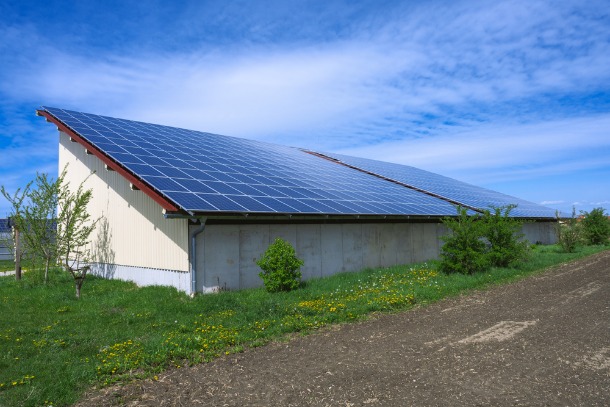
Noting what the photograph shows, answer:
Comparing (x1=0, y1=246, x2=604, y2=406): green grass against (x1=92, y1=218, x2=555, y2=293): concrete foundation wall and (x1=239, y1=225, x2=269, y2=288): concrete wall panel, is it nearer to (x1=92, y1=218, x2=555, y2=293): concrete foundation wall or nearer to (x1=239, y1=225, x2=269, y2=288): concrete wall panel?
(x1=92, y1=218, x2=555, y2=293): concrete foundation wall

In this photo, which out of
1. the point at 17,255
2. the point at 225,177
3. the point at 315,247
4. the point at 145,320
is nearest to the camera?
the point at 145,320

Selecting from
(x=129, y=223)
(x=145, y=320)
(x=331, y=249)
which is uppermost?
(x=129, y=223)

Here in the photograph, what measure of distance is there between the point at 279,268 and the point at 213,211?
2.49 meters

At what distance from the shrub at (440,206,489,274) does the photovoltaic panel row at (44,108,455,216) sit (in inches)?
101

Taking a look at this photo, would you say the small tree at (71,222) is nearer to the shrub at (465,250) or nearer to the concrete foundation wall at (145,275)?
the concrete foundation wall at (145,275)

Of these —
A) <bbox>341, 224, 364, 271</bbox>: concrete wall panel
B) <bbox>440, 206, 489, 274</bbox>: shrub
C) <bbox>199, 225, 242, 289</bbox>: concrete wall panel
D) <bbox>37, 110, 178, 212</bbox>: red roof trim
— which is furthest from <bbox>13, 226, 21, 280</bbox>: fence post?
<bbox>440, 206, 489, 274</bbox>: shrub

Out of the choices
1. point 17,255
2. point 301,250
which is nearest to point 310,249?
point 301,250

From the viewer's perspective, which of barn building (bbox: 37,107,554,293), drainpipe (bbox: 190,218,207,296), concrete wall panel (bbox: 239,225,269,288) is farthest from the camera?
concrete wall panel (bbox: 239,225,269,288)

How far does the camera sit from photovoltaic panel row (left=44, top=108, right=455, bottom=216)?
14.1 m

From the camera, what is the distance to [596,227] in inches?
1262

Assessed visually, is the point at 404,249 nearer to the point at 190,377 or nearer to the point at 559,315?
the point at 559,315

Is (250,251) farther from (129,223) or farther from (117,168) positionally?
(117,168)

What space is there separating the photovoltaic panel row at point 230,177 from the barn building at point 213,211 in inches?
2.7

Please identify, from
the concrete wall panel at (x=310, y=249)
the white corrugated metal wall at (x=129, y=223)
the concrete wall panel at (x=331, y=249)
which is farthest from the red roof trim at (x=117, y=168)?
the concrete wall panel at (x=331, y=249)
